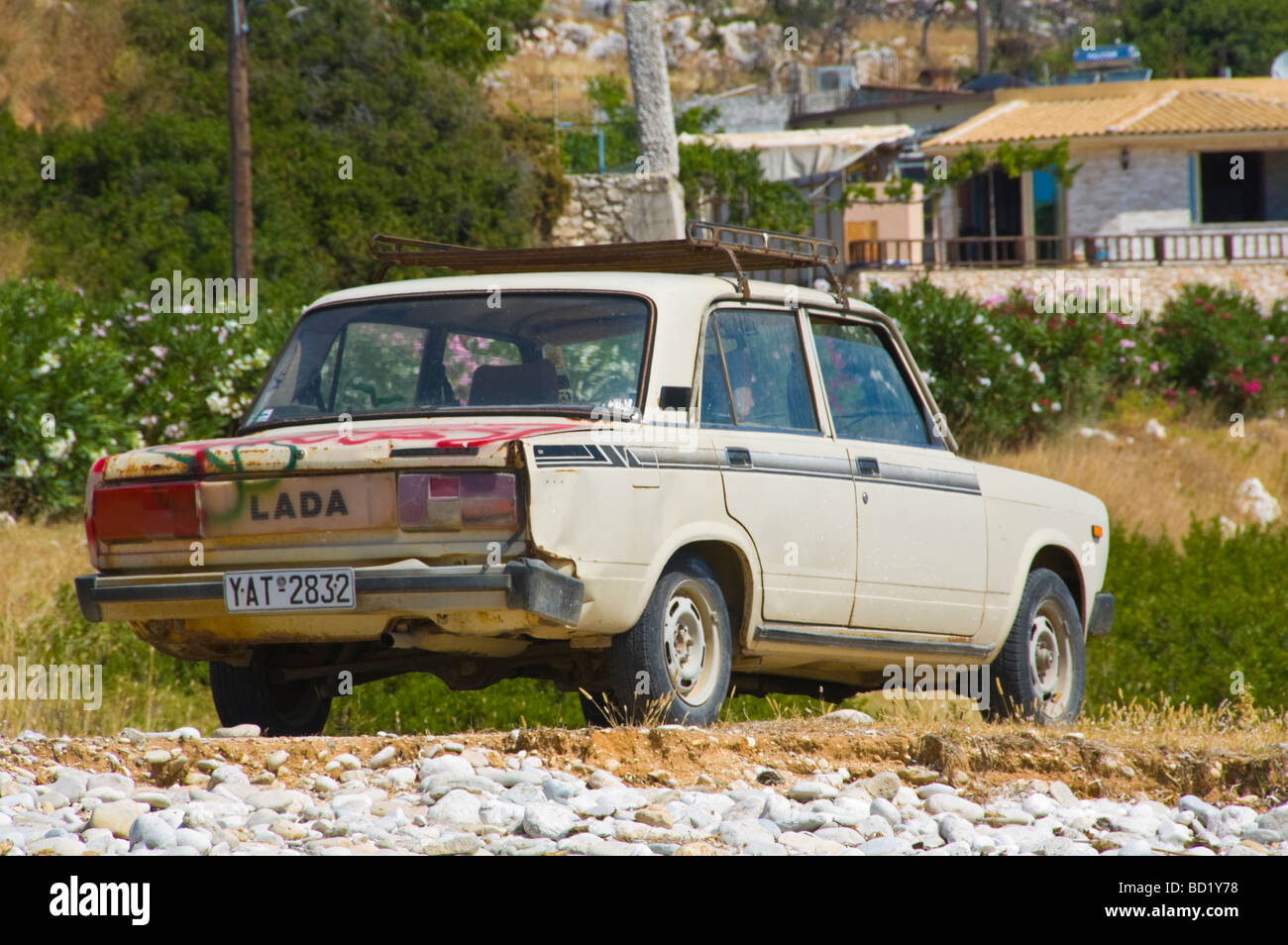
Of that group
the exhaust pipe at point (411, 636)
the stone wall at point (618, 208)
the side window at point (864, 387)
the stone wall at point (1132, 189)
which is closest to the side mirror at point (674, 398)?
the side window at point (864, 387)

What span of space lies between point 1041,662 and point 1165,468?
44.4ft

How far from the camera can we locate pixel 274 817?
469cm

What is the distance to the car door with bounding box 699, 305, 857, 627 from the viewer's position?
6.36 meters

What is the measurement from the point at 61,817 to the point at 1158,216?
3253 cm

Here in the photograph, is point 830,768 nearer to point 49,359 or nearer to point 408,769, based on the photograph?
point 408,769

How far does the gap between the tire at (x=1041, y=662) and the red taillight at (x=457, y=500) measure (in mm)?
3195

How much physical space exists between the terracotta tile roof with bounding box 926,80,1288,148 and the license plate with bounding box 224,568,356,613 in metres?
30.6

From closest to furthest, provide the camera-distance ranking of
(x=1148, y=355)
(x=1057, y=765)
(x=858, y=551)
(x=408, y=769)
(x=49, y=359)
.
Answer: (x=408, y=769) → (x=1057, y=765) → (x=858, y=551) → (x=49, y=359) → (x=1148, y=355)

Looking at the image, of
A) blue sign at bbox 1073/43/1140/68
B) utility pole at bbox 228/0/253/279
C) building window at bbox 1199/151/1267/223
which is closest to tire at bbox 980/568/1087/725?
utility pole at bbox 228/0/253/279

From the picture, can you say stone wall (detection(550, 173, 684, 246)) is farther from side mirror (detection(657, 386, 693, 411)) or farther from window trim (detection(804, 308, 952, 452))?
side mirror (detection(657, 386, 693, 411))

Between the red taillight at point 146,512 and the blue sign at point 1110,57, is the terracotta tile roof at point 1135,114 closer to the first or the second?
the blue sign at point 1110,57

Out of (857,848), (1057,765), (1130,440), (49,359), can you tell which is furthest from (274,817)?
(1130,440)

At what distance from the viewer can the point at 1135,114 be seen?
35.3 metres

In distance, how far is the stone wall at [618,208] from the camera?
107 feet
